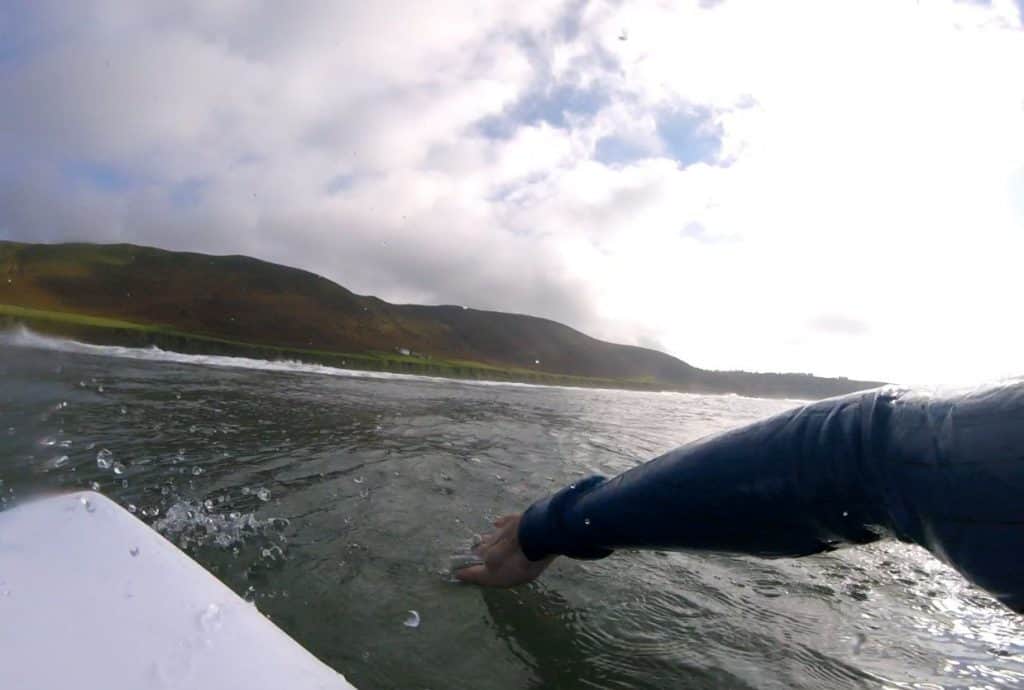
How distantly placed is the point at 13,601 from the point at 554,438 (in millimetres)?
5062

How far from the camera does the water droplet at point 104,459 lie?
273 centimetres

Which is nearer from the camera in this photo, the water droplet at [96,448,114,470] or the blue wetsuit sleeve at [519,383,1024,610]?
the blue wetsuit sleeve at [519,383,1024,610]

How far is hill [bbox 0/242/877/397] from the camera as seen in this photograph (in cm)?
2718

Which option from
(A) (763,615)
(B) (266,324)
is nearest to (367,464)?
(A) (763,615)

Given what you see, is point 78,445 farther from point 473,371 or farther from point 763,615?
point 473,371

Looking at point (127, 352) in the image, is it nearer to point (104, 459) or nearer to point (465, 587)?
point (104, 459)

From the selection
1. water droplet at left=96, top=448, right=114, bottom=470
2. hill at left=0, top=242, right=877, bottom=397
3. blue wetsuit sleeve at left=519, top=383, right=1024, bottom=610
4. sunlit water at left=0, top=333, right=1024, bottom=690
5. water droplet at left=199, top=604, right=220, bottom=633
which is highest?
hill at left=0, top=242, right=877, bottom=397

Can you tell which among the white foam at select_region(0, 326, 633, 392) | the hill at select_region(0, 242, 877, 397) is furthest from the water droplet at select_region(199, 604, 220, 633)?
the hill at select_region(0, 242, 877, 397)

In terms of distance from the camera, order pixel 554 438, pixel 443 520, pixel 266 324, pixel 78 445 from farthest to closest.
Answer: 1. pixel 266 324
2. pixel 554 438
3. pixel 78 445
4. pixel 443 520

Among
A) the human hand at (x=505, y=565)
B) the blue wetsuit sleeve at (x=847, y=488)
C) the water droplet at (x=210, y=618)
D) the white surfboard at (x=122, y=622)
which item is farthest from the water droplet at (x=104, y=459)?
the blue wetsuit sleeve at (x=847, y=488)

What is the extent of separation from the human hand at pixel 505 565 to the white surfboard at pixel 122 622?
35.4 inches

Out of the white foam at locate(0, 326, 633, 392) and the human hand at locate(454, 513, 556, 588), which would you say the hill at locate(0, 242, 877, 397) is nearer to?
the white foam at locate(0, 326, 633, 392)

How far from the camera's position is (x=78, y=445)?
3066 millimetres

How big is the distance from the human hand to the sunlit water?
2.2 inches
